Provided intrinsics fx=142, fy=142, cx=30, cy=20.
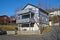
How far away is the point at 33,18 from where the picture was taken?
139 ft

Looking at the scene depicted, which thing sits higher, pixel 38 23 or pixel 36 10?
pixel 36 10

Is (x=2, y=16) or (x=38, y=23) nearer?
(x=38, y=23)

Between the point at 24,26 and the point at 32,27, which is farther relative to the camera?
the point at 24,26

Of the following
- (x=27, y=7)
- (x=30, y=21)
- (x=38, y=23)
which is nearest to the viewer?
(x=30, y=21)

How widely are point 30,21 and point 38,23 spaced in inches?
145

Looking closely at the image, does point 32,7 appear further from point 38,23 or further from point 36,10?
point 38,23

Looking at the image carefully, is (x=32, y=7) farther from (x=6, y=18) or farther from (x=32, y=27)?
(x=6, y=18)

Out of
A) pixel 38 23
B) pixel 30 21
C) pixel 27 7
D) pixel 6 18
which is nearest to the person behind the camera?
pixel 30 21

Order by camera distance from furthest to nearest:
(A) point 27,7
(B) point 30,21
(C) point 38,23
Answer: (A) point 27,7
(C) point 38,23
(B) point 30,21

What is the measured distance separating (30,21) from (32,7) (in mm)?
6675

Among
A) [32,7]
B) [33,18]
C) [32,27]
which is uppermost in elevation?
[32,7]

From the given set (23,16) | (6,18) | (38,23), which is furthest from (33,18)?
(6,18)

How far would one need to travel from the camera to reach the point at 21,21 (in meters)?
41.9

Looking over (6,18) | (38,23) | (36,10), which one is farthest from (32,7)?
(6,18)
